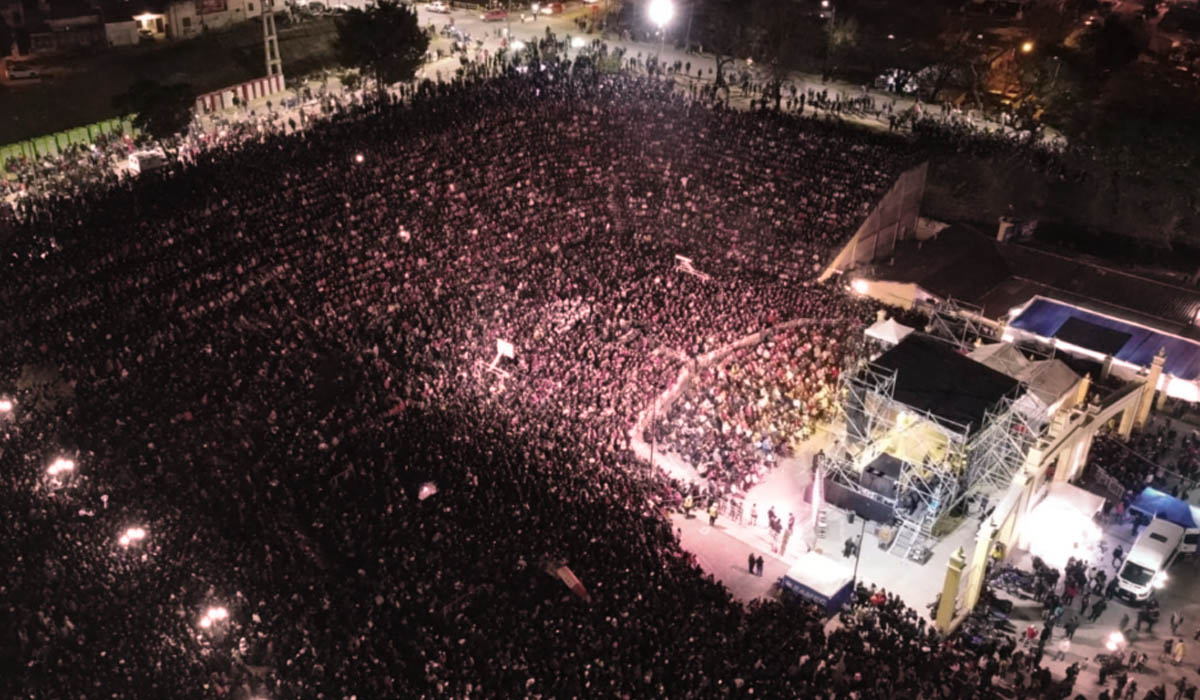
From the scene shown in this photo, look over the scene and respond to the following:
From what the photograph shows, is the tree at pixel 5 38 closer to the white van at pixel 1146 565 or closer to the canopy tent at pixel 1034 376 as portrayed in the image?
the canopy tent at pixel 1034 376

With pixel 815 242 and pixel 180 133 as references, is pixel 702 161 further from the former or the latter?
pixel 180 133

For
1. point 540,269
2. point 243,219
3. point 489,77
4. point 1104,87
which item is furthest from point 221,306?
point 1104,87

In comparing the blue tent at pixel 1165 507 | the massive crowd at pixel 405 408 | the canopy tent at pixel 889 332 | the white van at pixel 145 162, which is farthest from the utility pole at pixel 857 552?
the white van at pixel 145 162

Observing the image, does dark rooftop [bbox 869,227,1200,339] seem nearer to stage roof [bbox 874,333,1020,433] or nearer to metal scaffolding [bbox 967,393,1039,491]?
stage roof [bbox 874,333,1020,433]

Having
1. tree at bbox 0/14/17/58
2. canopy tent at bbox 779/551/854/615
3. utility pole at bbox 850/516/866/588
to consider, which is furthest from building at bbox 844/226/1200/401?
tree at bbox 0/14/17/58

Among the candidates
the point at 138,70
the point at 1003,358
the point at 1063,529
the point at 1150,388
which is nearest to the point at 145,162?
the point at 138,70
